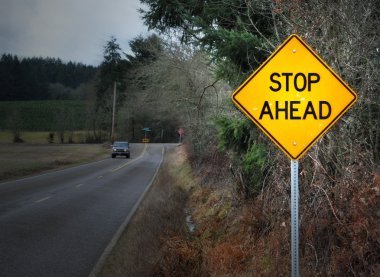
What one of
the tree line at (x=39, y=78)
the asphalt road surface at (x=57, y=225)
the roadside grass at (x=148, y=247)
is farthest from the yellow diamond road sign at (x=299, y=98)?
the tree line at (x=39, y=78)

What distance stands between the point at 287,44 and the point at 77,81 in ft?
542

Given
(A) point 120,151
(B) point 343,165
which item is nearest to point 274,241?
(B) point 343,165

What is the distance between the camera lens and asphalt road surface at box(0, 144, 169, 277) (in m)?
7.70

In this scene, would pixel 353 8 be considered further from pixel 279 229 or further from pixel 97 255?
pixel 97 255

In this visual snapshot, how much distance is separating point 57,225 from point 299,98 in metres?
8.07

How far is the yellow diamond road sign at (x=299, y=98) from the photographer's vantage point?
451 cm

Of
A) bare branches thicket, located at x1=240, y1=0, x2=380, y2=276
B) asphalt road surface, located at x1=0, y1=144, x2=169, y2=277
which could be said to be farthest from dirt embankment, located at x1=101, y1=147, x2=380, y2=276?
asphalt road surface, located at x1=0, y1=144, x2=169, y2=277

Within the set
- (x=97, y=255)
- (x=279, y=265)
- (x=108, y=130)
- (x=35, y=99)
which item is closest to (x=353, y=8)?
(x=279, y=265)

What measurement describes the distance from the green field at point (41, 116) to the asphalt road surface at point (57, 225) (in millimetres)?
64814

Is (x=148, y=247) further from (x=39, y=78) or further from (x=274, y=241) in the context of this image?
(x=39, y=78)

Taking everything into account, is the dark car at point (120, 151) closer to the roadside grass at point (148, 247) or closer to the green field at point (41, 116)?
the green field at point (41, 116)

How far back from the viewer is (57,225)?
11000 mm

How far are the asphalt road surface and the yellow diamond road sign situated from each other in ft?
14.1

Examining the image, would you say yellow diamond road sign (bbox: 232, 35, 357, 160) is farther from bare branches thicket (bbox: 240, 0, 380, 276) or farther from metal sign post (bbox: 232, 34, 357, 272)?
bare branches thicket (bbox: 240, 0, 380, 276)
